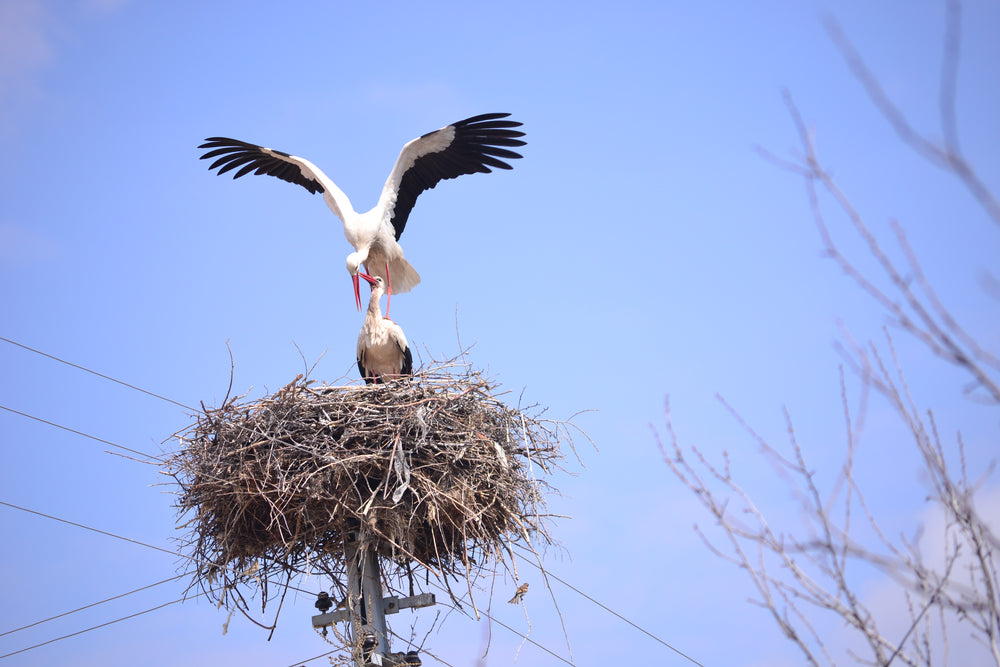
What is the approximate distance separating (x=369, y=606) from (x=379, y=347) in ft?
7.39

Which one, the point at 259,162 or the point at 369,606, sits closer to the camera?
the point at 369,606

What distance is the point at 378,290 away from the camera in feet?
26.8

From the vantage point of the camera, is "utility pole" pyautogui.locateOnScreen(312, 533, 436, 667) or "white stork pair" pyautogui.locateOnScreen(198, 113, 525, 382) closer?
"utility pole" pyautogui.locateOnScreen(312, 533, 436, 667)

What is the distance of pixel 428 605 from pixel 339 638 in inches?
22.5

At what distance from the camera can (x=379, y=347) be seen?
308 inches

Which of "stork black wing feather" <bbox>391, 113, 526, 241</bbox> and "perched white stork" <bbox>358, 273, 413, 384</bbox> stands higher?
"stork black wing feather" <bbox>391, 113, 526, 241</bbox>

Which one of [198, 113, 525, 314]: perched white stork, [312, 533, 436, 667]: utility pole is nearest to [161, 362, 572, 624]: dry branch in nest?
[312, 533, 436, 667]: utility pole

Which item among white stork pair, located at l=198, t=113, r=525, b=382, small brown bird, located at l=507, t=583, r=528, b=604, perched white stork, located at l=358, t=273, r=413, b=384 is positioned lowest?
small brown bird, located at l=507, t=583, r=528, b=604

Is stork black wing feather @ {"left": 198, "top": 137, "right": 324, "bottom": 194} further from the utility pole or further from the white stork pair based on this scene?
the utility pole

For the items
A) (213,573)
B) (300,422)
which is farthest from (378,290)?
(213,573)

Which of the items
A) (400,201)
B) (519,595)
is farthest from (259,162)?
(519,595)

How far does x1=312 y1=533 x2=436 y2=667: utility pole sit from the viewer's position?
5988mm

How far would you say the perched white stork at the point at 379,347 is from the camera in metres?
7.82

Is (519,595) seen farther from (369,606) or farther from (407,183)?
(407,183)
